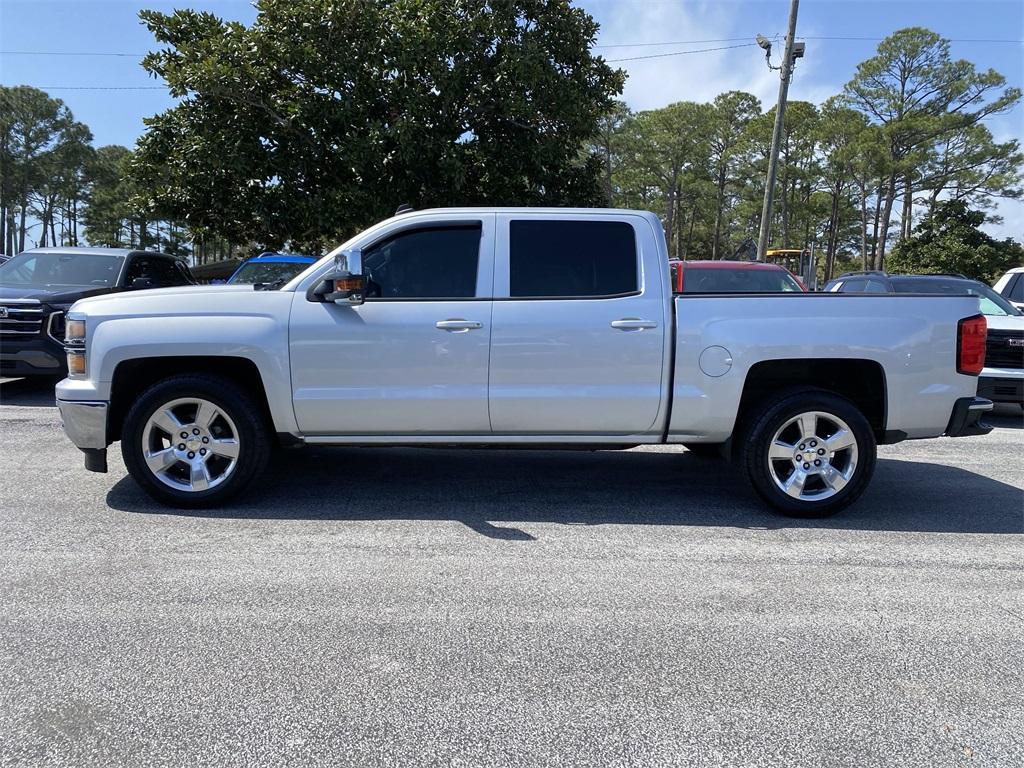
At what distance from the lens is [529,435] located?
16.2ft

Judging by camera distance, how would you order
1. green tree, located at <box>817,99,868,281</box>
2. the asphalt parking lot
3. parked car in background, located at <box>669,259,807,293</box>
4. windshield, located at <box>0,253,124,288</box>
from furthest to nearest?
green tree, located at <box>817,99,868,281</box> < parked car in background, located at <box>669,259,807,293</box> < windshield, located at <box>0,253,124,288</box> < the asphalt parking lot

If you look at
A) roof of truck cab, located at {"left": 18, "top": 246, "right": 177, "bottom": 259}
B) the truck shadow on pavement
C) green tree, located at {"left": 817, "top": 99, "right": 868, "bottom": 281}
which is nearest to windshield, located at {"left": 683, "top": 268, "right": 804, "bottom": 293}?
the truck shadow on pavement

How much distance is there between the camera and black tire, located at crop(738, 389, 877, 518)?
481cm

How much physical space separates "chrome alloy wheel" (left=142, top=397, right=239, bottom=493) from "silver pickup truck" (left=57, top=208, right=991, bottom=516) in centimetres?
1

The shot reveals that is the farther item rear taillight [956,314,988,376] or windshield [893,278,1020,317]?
windshield [893,278,1020,317]

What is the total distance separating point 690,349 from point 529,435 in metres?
1.18

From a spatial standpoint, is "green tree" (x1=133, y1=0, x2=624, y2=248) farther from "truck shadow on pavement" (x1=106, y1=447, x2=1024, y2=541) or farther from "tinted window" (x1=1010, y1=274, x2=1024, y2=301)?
"truck shadow on pavement" (x1=106, y1=447, x2=1024, y2=541)

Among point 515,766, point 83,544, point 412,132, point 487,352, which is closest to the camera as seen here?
point 515,766

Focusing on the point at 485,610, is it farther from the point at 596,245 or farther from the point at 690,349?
the point at 596,245

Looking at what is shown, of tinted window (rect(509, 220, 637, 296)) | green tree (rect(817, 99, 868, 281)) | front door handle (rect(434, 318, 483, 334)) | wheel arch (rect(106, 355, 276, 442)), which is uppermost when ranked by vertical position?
green tree (rect(817, 99, 868, 281))

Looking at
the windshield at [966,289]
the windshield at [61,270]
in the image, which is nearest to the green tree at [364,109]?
the windshield at [61,270]

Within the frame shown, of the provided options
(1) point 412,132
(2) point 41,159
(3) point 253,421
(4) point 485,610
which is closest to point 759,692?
(4) point 485,610

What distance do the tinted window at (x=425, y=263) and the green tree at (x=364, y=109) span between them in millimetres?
8504

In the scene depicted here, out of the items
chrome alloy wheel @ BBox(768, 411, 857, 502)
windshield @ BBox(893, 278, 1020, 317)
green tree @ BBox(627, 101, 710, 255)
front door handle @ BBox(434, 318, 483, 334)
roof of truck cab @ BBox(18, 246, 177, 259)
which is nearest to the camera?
front door handle @ BBox(434, 318, 483, 334)
